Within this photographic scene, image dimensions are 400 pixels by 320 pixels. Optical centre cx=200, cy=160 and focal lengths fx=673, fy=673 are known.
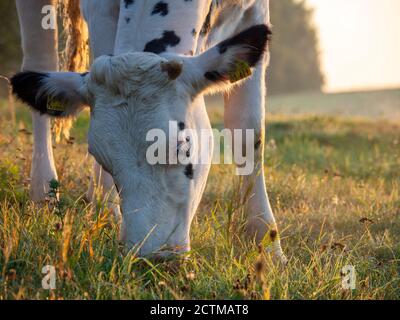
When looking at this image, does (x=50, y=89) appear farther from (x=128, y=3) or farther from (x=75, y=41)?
(x=75, y=41)

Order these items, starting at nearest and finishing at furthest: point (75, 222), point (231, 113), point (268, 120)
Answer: point (75, 222) < point (231, 113) < point (268, 120)

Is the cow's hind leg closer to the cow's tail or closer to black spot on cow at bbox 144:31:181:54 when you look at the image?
the cow's tail

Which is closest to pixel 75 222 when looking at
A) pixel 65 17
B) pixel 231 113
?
pixel 231 113

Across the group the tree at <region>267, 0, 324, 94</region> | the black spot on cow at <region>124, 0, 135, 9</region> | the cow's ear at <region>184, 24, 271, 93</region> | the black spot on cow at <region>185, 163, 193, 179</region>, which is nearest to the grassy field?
the black spot on cow at <region>185, 163, 193, 179</region>

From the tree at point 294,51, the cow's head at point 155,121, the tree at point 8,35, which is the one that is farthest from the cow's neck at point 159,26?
the tree at point 294,51

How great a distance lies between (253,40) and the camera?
10.3 feet

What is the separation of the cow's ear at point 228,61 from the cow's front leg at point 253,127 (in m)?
1.20

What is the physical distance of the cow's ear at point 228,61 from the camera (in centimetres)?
315

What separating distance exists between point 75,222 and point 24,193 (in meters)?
1.22

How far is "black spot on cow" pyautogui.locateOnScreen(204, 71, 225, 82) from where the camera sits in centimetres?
332

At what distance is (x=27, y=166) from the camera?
5.76 meters

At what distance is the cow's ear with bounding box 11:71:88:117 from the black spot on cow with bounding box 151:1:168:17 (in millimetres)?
529

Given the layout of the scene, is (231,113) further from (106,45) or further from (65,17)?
(65,17)

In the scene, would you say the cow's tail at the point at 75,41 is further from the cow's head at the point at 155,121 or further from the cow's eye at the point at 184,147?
the cow's eye at the point at 184,147
